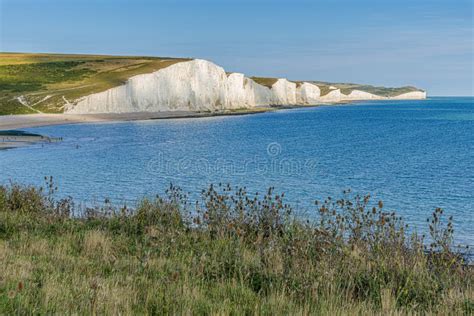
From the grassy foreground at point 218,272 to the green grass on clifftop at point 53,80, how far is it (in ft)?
258

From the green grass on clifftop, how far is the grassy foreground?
78769 millimetres

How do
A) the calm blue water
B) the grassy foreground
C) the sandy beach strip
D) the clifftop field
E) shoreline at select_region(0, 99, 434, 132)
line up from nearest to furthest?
1. the grassy foreground
2. the calm blue water
3. the sandy beach strip
4. shoreline at select_region(0, 99, 434, 132)
5. the clifftop field

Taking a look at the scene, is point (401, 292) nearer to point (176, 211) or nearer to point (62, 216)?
point (176, 211)

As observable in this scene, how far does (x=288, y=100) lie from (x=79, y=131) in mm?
120633

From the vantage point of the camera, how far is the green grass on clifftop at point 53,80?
88.9m

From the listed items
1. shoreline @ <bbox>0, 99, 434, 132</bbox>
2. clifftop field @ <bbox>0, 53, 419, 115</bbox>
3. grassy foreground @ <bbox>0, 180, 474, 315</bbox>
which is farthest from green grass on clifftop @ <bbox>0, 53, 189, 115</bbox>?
grassy foreground @ <bbox>0, 180, 474, 315</bbox>

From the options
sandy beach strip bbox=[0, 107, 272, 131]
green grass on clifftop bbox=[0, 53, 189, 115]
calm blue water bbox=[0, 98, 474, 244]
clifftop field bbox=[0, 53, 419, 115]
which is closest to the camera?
calm blue water bbox=[0, 98, 474, 244]

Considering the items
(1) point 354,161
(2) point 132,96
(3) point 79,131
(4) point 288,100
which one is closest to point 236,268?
(1) point 354,161

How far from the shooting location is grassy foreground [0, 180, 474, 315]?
20.8 feet

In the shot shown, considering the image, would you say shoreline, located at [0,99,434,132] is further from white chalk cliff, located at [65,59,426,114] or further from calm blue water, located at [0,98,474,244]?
calm blue water, located at [0,98,474,244]

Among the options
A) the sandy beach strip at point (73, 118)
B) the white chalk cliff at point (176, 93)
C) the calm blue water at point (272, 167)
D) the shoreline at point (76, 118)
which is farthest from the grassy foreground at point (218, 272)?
the white chalk cliff at point (176, 93)

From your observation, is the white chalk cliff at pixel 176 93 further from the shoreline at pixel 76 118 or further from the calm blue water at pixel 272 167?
the calm blue water at pixel 272 167

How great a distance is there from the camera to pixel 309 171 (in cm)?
3525

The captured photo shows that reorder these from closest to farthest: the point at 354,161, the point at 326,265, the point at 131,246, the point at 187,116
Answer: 1. the point at 326,265
2. the point at 131,246
3. the point at 354,161
4. the point at 187,116
